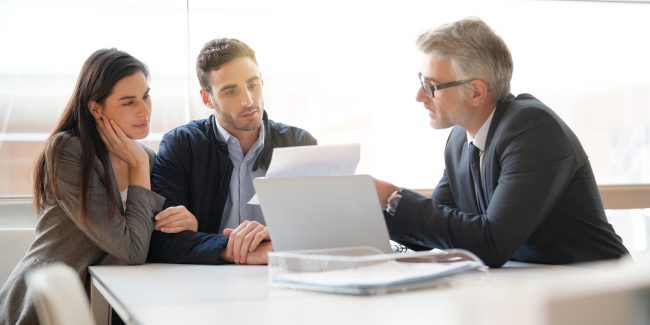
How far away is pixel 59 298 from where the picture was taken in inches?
44.6

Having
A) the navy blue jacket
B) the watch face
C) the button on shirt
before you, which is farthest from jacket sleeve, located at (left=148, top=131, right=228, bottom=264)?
the watch face

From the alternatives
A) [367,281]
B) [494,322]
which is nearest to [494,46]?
[367,281]

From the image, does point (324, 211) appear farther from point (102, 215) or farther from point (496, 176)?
point (102, 215)

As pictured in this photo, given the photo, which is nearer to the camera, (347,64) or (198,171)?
(198,171)

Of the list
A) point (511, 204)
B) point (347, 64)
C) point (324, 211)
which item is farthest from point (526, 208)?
point (347, 64)

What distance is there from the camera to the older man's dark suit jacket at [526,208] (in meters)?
2.05

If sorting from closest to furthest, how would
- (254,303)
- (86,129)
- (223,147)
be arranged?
(254,303) < (86,129) < (223,147)

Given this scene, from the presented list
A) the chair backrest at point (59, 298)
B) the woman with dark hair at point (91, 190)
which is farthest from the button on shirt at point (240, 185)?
the chair backrest at point (59, 298)

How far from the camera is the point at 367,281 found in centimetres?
146

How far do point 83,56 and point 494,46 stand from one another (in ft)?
6.59

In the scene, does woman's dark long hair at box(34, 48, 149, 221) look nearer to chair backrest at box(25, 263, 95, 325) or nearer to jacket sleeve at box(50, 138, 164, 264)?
jacket sleeve at box(50, 138, 164, 264)

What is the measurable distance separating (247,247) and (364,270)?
79 centimetres

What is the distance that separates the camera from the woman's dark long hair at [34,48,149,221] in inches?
97.2

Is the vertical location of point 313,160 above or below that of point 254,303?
above
